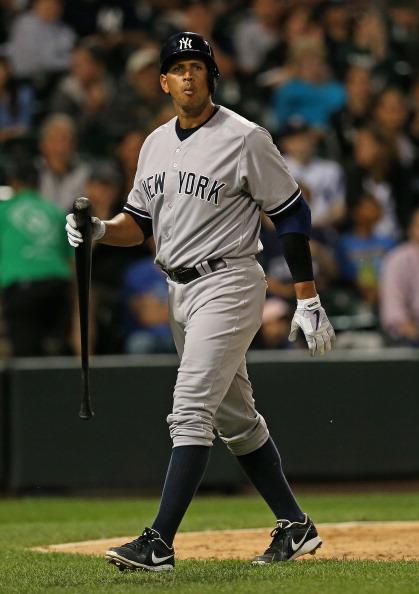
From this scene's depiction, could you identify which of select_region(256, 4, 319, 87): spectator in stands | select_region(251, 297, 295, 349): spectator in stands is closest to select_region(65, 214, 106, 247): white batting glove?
select_region(251, 297, 295, 349): spectator in stands

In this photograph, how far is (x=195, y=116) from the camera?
5094 mm

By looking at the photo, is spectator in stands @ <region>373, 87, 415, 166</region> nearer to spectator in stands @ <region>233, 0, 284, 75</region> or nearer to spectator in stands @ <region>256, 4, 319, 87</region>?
spectator in stands @ <region>256, 4, 319, 87</region>

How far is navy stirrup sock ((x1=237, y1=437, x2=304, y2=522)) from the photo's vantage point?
5.28 m

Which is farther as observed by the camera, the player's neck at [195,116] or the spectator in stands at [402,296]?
the spectator in stands at [402,296]

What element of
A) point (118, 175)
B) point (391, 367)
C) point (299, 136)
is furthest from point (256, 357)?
point (299, 136)

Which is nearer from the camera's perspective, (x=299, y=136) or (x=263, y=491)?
(x=263, y=491)

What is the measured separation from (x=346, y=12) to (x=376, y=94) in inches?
68.8

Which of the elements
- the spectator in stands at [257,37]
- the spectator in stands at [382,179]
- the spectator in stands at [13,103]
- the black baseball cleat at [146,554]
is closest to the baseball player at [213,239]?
the black baseball cleat at [146,554]

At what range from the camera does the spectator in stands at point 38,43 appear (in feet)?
41.3

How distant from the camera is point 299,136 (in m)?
11.3

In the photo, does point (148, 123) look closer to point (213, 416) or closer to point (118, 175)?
point (118, 175)

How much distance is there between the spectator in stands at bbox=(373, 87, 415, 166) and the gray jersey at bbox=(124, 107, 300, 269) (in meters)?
7.33

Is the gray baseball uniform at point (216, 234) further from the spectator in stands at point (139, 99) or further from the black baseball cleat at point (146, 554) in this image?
the spectator in stands at point (139, 99)

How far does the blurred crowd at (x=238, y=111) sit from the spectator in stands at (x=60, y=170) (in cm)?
1
